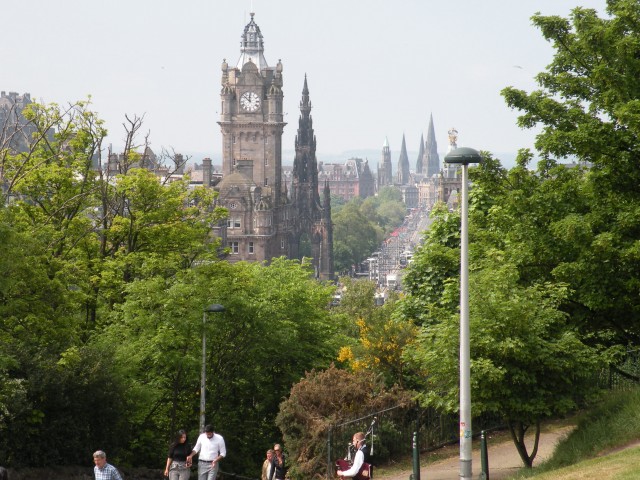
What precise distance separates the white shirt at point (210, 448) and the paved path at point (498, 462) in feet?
19.9

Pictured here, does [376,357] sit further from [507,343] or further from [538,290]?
[507,343]

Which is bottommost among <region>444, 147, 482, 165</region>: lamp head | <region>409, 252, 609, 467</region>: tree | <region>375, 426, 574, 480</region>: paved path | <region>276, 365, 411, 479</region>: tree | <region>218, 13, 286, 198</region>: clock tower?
<region>375, 426, 574, 480</region>: paved path

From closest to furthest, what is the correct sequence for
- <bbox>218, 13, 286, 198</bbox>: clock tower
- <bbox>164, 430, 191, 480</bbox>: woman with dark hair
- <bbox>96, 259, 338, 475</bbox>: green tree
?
<bbox>164, 430, 191, 480</bbox>: woman with dark hair → <bbox>96, 259, 338, 475</bbox>: green tree → <bbox>218, 13, 286, 198</bbox>: clock tower

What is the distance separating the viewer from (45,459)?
30.0 m

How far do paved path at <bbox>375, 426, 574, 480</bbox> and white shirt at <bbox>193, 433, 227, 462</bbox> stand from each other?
608 centimetres

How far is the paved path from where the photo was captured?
27.0 meters

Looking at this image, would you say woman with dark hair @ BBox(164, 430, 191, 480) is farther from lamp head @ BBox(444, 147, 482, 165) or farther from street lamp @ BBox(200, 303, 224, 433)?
street lamp @ BBox(200, 303, 224, 433)

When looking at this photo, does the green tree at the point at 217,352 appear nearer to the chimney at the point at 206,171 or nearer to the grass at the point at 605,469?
the grass at the point at 605,469

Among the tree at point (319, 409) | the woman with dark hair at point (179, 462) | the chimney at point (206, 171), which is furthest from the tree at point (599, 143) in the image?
the chimney at point (206, 171)

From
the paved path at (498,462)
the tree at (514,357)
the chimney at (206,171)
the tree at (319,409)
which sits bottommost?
the paved path at (498,462)

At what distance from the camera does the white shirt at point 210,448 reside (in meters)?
22.3

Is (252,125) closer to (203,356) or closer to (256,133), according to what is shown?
(256,133)

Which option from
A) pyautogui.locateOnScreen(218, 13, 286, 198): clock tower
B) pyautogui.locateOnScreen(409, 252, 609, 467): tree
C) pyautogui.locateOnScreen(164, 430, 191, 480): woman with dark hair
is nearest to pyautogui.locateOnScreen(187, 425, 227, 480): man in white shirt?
pyautogui.locateOnScreen(164, 430, 191, 480): woman with dark hair

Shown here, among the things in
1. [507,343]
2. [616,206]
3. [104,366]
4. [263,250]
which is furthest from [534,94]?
[263,250]
